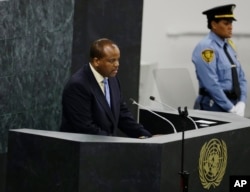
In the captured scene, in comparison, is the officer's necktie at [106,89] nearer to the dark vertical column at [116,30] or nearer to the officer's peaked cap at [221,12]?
the dark vertical column at [116,30]

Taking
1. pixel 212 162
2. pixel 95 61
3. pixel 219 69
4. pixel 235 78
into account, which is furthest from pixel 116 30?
pixel 212 162

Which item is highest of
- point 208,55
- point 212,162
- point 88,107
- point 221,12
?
point 221,12

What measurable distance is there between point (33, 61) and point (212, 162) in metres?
1.77

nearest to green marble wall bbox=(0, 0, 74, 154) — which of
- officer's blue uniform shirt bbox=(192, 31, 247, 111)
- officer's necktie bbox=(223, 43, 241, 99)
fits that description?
officer's blue uniform shirt bbox=(192, 31, 247, 111)

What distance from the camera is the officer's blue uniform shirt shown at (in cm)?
741

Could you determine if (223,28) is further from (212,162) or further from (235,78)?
(212,162)

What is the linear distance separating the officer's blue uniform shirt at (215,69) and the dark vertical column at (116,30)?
60cm

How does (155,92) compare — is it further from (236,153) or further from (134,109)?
(236,153)

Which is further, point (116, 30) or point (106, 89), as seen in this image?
point (116, 30)

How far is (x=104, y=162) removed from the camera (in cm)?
526

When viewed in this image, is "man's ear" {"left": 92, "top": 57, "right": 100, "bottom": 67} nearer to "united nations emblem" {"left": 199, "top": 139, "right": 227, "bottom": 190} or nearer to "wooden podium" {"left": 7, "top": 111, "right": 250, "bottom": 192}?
"wooden podium" {"left": 7, "top": 111, "right": 250, "bottom": 192}

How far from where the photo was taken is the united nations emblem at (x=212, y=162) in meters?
5.76

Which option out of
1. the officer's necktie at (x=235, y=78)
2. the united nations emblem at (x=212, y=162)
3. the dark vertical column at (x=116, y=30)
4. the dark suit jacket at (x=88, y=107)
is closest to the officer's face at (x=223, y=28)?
the officer's necktie at (x=235, y=78)

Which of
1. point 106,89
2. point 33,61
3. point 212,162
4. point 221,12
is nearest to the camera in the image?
point 212,162
